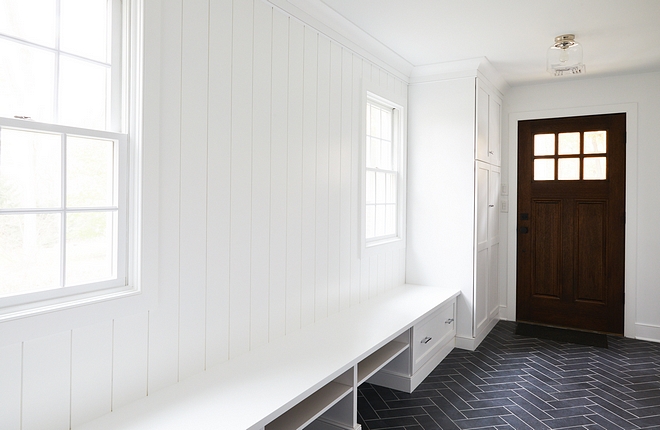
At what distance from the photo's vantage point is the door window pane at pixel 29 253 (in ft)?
5.09

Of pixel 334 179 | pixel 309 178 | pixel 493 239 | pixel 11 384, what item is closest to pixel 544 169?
pixel 493 239

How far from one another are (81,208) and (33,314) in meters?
0.43

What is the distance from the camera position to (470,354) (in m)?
4.07

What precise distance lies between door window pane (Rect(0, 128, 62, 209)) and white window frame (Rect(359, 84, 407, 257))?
2325 mm

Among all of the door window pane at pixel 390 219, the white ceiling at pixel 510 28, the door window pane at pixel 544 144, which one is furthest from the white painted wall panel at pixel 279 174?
the door window pane at pixel 544 144

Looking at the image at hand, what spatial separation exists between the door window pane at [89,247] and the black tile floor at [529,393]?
1.83m

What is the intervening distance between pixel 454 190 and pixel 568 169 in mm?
1563

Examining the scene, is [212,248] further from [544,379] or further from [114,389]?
[544,379]

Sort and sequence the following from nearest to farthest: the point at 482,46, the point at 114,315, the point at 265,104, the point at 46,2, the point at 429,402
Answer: the point at 46,2, the point at 114,315, the point at 265,104, the point at 429,402, the point at 482,46

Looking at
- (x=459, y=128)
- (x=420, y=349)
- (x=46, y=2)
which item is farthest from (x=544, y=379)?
(x=46, y=2)

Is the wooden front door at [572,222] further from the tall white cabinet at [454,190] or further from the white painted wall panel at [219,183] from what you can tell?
the white painted wall panel at [219,183]

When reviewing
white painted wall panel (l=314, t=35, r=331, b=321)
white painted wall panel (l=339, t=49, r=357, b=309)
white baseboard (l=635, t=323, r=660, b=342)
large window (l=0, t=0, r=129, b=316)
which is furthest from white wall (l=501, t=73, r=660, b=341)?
large window (l=0, t=0, r=129, b=316)

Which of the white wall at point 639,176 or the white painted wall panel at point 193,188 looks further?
the white wall at point 639,176

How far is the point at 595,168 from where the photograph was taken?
4.77 meters
